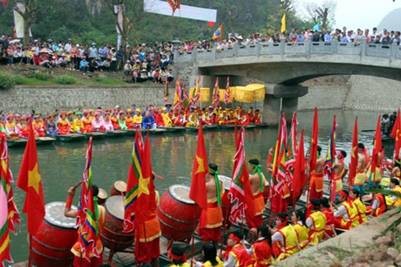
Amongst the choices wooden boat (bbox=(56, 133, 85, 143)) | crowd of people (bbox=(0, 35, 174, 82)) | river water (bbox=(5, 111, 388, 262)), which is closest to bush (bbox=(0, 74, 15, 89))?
crowd of people (bbox=(0, 35, 174, 82))

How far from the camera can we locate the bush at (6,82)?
84.6 feet

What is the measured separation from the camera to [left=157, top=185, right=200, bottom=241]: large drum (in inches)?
382

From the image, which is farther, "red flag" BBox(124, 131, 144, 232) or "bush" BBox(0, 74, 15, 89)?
"bush" BBox(0, 74, 15, 89)

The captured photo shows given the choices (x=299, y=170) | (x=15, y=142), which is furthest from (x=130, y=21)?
(x=299, y=170)

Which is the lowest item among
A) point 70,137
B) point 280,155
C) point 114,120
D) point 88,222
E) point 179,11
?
point 70,137

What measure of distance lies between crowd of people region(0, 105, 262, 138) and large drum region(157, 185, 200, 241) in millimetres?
9320

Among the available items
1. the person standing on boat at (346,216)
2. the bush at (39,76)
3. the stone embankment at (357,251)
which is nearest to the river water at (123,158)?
the person standing on boat at (346,216)

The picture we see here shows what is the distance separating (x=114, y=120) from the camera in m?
24.8

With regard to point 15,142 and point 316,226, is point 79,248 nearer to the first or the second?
point 316,226

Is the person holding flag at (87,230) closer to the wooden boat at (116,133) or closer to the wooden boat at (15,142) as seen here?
the wooden boat at (15,142)

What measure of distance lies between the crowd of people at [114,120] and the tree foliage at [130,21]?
1054cm

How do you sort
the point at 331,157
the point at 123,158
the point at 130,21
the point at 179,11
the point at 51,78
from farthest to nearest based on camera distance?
the point at 179,11 < the point at 130,21 < the point at 51,78 < the point at 123,158 < the point at 331,157

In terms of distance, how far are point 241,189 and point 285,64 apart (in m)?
20.8

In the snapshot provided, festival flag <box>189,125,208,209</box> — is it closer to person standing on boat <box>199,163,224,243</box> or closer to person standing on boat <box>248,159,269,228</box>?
person standing on boat <box>199,163,224,243</box>
